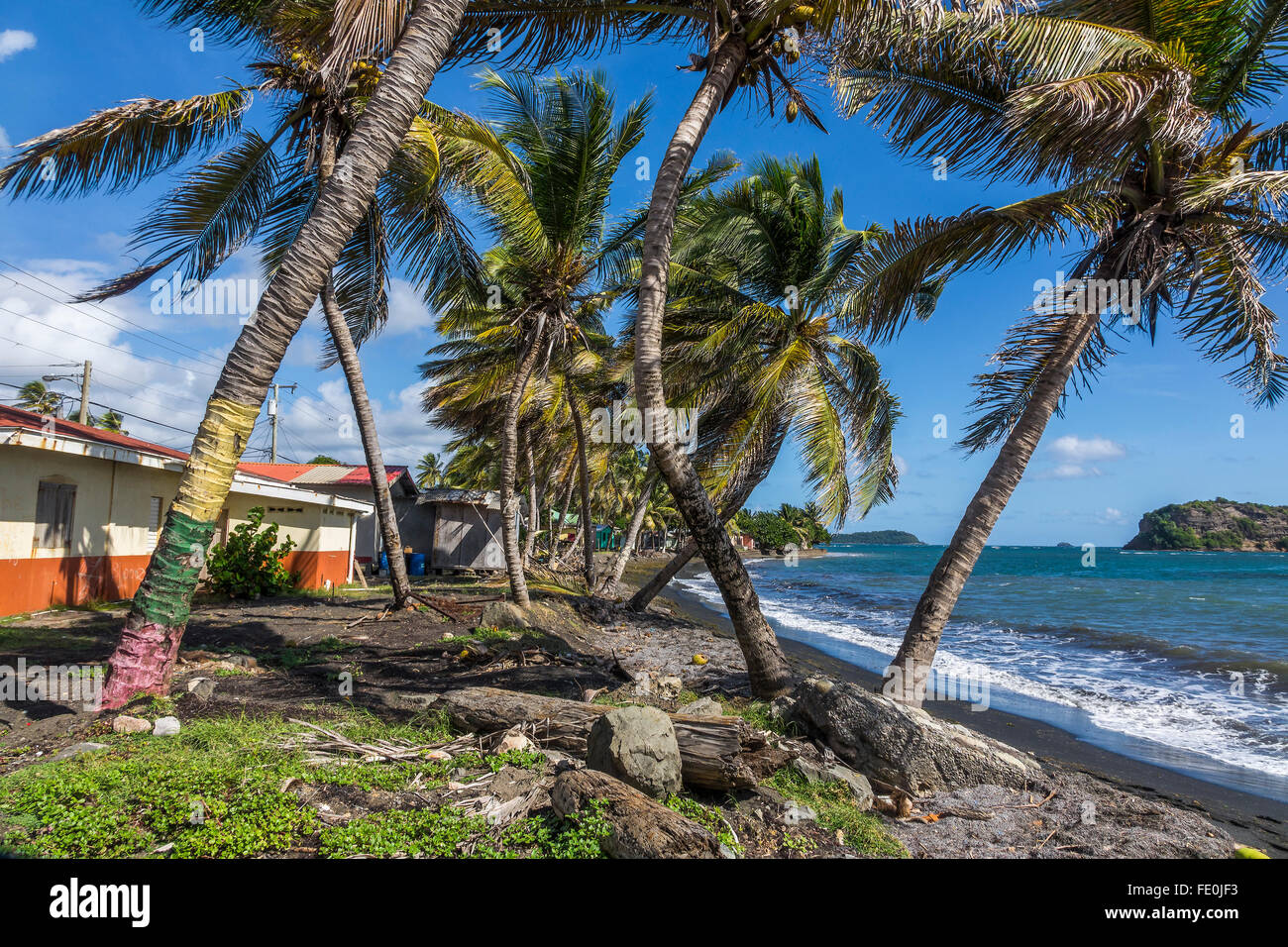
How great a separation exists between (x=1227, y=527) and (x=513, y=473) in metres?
112

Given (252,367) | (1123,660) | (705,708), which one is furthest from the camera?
(1123,660)

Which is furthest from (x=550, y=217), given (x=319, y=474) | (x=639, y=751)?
(x=319, y=474)

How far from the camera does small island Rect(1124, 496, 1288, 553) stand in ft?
291

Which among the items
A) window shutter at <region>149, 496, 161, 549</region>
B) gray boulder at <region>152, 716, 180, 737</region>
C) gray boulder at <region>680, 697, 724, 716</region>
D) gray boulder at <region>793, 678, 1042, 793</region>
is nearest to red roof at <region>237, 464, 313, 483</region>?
window shutter at <region>149, 496, 161, 549</region>

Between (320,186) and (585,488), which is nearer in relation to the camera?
(320,186)

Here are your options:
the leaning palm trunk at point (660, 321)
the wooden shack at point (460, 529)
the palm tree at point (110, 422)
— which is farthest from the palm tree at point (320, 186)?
the palm tree at point (110, 422)

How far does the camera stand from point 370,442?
39.1ft

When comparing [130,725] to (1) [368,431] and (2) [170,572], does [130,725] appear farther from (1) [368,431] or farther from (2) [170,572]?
(1) [368,431]

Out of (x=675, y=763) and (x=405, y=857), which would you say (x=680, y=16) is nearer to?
(x=675, y=763)

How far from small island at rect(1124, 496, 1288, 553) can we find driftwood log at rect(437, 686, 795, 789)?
113346mm

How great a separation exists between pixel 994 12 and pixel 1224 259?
150 inches

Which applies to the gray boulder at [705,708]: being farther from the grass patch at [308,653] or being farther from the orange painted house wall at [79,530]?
the orange painted house wall at [79,530]

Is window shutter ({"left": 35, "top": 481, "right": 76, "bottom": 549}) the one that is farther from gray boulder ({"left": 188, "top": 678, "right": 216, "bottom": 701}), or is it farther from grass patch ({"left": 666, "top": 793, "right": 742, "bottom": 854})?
grass patch ({"left": 666, "top": 793, "right": 742, "bottom": 854})
